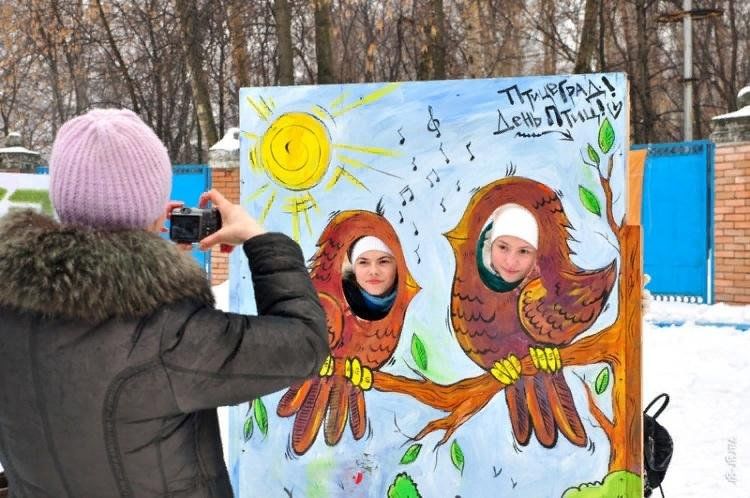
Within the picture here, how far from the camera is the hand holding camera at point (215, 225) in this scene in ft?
4.59

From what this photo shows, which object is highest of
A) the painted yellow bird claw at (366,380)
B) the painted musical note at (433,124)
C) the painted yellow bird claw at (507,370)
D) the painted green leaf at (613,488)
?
the painted musical note at (433,124)

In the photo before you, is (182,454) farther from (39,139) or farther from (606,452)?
(39,139)

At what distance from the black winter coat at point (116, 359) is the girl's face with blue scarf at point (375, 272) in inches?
48.0

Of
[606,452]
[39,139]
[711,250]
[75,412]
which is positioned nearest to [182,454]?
[75,412]

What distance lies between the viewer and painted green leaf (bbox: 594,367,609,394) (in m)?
2.26

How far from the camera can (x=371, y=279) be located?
2457 millimetres

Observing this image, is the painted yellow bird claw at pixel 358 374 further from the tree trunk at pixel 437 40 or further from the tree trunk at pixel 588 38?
the tree trunk at pixel 588 38

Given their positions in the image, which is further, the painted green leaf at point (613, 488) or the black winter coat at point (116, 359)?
the painted green leaf at point (613, 488)

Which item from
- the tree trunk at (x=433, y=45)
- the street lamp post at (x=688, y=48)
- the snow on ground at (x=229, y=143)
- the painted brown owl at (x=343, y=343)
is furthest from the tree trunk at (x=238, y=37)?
the painted brown owl at (x=343, y=343)

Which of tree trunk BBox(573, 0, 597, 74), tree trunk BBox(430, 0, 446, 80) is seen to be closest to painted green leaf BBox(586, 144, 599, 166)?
tree trunk BBox(430, 0, 446, 80)

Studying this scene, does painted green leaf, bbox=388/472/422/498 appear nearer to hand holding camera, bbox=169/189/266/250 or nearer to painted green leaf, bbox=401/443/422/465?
painted green leaf, bbox=401/443/422/465

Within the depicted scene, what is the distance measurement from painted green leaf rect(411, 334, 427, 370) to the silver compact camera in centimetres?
105

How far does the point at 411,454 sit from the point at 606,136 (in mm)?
1132

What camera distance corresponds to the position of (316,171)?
2506 mm
